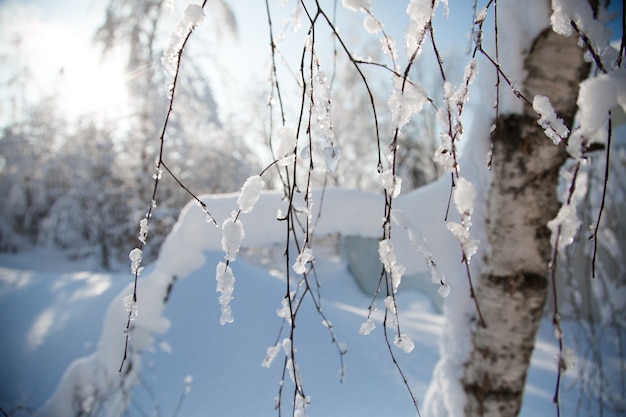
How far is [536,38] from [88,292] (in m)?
4.36

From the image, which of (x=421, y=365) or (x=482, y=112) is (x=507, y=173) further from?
(x=421, y=365)

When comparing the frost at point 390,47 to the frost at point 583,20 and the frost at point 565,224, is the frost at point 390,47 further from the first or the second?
the frost at point 565,224

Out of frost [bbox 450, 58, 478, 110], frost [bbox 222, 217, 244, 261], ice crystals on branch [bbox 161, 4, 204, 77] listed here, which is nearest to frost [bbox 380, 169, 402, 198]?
frost [bbox 450, 58, 478, 110]

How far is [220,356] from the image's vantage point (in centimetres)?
245

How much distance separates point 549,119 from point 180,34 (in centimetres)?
64

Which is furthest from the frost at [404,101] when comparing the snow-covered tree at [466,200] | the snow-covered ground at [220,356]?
the snow-covered ground at [220,356]

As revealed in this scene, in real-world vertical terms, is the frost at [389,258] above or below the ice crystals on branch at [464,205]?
below

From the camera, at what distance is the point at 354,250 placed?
417 inches

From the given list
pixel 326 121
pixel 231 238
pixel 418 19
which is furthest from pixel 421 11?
pixel 231 238

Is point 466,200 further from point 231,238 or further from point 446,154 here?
point 231,238

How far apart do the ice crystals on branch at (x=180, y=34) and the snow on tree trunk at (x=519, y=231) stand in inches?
47.2

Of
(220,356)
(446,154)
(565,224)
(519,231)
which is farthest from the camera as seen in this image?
(220,356)

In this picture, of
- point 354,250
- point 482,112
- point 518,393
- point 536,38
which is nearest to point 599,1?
point 536,38

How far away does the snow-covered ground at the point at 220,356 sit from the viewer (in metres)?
2.13
